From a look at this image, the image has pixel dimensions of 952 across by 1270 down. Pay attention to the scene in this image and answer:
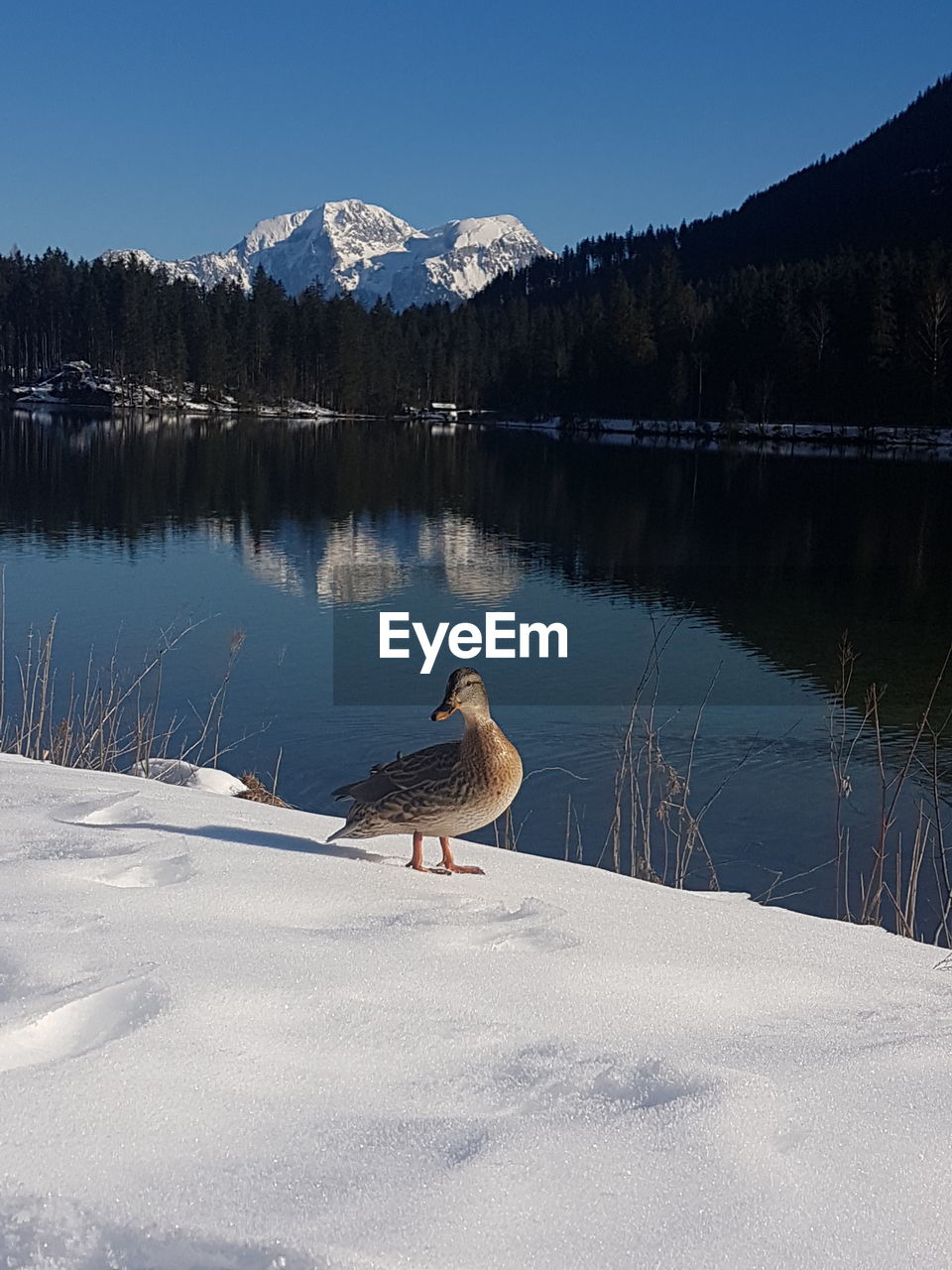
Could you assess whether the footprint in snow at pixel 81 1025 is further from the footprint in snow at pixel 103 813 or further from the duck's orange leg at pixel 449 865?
the duck's orange leg at pixel 449 865

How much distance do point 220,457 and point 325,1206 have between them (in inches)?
2001

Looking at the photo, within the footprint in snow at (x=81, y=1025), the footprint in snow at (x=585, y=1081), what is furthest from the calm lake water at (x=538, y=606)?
the footprint in snow at (x=81, y=1025)

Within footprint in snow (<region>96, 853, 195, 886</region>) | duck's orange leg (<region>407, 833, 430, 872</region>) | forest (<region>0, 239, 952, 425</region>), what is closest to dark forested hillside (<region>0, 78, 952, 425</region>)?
forest (<region>0, 239, 952, 425</region>)

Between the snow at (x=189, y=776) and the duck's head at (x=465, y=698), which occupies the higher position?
the duck's head at (x=465, y=698)

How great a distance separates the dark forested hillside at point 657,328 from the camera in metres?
75.0

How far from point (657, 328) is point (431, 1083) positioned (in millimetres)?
95193

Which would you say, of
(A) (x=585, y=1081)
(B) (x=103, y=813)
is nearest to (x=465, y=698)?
(B) (x=103, y=813)

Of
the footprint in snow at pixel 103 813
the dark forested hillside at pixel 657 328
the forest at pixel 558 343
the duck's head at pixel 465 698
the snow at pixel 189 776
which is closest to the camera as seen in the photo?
the footprint in snow at pixel 103 813

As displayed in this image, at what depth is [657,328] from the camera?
303 ft

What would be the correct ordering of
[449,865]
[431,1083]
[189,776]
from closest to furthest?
1. [431,1083]
2. [449,865]
3. [189,776]

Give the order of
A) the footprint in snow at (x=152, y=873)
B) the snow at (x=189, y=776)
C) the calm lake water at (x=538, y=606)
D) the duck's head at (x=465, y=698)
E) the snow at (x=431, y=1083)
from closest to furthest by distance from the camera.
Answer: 1. the snow at (x=431, y=1083)
2. the footprint in snow at (x=152, y=873)
3. the duck's head at (x=465, y=698)
4. the snow at (x=189, y=776)
5. the calm lake water at (x=538, y=606)

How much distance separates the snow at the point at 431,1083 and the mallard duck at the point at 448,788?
676 mm

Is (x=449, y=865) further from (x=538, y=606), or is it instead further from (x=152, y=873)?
(x=538, y=606)

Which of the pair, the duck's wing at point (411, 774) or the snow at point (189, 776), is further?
the snow at point (189, 776)
